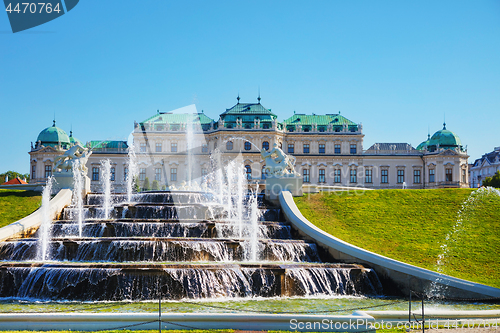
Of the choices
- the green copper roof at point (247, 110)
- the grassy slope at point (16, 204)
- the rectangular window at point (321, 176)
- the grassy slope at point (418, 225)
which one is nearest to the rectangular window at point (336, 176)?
the rectangular window at point (321, 176)

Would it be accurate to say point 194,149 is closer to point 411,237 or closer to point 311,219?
point 311,219

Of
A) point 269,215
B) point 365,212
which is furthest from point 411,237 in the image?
point 269,215

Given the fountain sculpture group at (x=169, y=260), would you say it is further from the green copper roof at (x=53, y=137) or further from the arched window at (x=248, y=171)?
the green copper roof at (x=53, y=137)

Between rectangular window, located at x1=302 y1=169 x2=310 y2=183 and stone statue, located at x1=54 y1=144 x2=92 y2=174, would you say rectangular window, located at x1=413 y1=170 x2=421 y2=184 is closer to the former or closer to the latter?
rectangular window, located at x1=302 y1=169 x2=310 y2=183

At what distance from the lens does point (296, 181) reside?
100 ft

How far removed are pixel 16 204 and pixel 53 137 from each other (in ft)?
166

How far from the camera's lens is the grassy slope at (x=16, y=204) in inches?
983

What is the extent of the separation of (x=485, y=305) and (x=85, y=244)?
48.5ft

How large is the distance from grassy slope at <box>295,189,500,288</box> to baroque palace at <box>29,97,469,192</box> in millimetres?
40914

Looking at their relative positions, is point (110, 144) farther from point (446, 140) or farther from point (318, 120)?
point (446, 140)

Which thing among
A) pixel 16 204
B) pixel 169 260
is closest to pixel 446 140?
pixel 16 204

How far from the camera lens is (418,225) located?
24.0 metres

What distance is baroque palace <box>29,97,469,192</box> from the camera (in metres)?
71.8

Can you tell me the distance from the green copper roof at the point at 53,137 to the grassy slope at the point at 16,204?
4673cm
